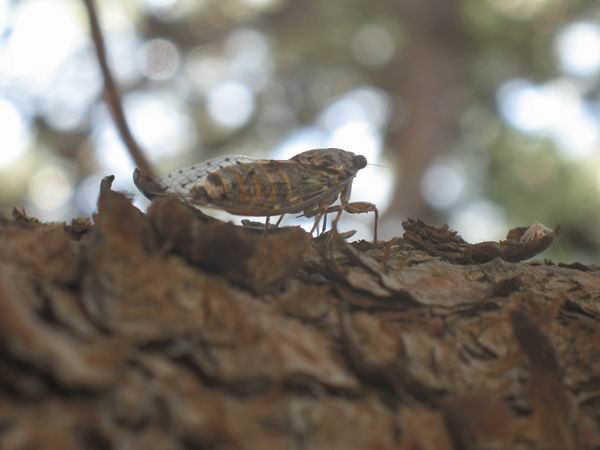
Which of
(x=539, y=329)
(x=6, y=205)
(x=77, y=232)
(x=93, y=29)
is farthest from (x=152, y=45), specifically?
(x=539, y=329)

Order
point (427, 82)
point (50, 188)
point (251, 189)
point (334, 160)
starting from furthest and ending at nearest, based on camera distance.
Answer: point (427, 82)
point (50, 188)
point (334, 160)
point (251, 189)

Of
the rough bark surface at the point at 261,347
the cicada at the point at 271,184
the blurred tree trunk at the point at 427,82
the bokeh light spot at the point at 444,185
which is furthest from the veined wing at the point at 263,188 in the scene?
the bokeh light spot at the point at 444,185

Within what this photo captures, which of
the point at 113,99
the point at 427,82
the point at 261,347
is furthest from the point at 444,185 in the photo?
the point at 261,347

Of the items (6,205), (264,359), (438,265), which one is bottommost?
(264,359)

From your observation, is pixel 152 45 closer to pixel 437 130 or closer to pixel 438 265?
pixel 437 130

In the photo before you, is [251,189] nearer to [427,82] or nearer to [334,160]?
[334,160]

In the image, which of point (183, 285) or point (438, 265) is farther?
point (438, 265)

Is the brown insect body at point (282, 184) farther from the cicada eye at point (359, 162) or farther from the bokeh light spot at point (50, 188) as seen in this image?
the bokeh light spot at point (50, 188)
